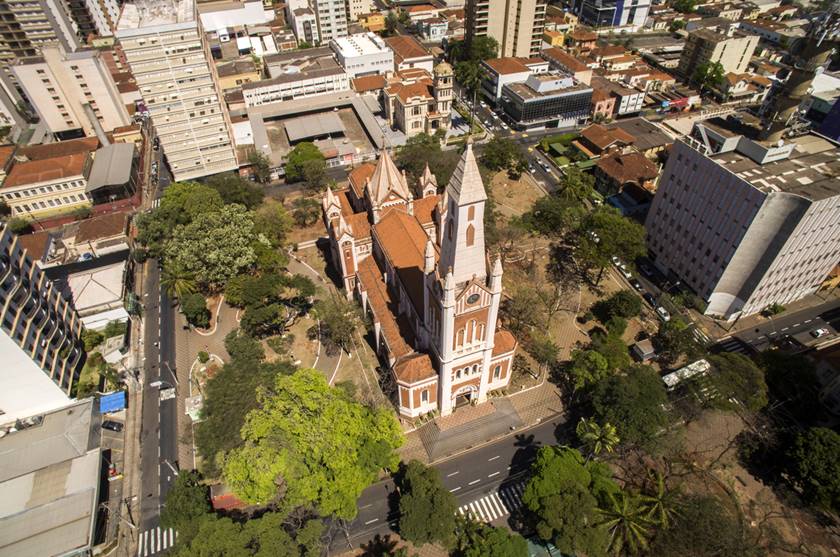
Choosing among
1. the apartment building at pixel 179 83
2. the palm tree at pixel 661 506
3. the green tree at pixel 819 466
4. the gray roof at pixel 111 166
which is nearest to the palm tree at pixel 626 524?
the palm tree at pixel 661 506

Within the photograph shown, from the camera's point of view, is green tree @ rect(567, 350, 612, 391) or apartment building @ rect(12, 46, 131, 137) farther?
apartment building @ rect(12, 46, 131, 137)

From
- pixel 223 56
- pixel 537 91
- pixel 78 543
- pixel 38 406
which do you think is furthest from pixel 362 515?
pixel 223 56

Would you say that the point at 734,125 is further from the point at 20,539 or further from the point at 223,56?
the point at 223,56

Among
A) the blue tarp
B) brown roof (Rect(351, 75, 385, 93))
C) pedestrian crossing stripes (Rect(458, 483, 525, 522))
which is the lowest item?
pedestrian crossing stripes (Rect(458, 483, 525, 522))

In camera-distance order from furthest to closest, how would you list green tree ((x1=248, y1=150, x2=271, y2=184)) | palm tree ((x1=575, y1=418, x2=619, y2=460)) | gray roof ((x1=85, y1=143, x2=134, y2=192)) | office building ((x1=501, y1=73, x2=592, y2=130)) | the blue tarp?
office building ((x1=501, y1=73, x2=592, y2=130))
green tree ((x1=248, y1=150, x2=271, y2=184))
gray roof ((x1=85, y1=143, x2=134, y2=192))
the blue tarp
palm tree ((x1=575, y1=418, x2=619, y2=460))

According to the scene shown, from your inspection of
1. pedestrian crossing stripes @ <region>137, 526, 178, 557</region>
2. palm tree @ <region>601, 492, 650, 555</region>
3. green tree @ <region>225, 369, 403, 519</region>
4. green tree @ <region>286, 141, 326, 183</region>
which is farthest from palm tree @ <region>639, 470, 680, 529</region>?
green tree @ <region>286, 141, 326, 183</region>

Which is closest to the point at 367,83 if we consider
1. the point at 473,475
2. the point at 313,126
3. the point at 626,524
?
the point at 313,126

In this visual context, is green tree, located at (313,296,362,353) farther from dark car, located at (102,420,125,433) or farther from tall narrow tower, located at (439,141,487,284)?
dark car, located at (102,420,125,433)
